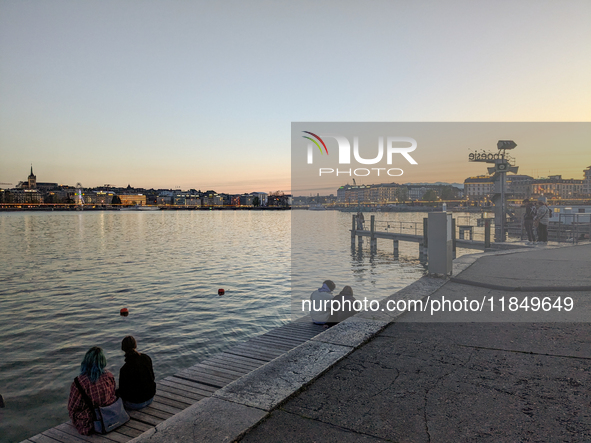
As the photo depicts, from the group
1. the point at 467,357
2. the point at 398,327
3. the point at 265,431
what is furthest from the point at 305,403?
the point at 398,327

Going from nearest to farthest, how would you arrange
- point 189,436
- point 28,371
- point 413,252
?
point 189,436 < point 28,371 < point 413,252

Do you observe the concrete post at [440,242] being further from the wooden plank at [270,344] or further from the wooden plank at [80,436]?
the wooden plank at [80,436]

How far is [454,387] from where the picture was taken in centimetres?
466

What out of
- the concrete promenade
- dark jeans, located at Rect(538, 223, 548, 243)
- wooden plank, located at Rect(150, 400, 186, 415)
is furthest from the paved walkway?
dark jeans, located at Rect(538, 223, 548, 243)

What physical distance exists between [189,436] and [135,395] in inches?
94.4

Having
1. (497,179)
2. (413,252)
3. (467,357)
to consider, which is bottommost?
(413,252)

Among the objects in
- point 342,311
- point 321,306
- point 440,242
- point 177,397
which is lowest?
point 177,397

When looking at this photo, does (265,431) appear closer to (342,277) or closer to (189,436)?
(189,436)

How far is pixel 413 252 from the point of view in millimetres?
38219

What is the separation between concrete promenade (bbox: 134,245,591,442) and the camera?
379 centimetres

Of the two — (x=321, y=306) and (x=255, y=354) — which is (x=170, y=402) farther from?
(x=321, y=306)

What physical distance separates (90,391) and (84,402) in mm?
155

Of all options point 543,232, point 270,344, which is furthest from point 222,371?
point 543,232

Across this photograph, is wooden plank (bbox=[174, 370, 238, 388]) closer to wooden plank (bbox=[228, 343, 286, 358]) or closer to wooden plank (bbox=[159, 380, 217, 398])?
wooden plank (bbox=[159, 380, 217, 398])
